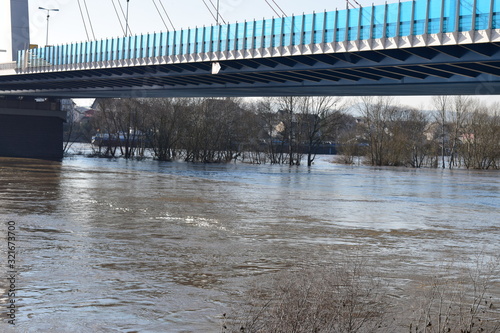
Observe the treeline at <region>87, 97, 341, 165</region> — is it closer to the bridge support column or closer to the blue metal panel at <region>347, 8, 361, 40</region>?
the bridge support column

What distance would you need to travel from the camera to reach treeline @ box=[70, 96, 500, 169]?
3083 inches

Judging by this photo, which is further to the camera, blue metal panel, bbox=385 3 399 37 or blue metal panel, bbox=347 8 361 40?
blue metal panel, bbox=347 8 361 40

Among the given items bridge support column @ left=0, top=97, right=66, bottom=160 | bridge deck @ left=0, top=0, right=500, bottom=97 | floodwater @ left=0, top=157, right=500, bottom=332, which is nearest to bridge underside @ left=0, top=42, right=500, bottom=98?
bridge deck @ left=0, top=0, right=500, bottom=97

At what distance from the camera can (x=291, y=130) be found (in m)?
82.7

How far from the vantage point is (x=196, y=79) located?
56.5 metres

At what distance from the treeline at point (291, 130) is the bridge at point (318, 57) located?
456 inches

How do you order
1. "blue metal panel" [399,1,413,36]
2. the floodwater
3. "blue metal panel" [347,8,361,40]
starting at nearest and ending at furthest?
the floodwater → "blue metal panel" [399,1,413,36] → "blue metal panel" [347,8,361,40]

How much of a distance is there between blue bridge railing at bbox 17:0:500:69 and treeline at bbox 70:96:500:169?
1978 centimetres

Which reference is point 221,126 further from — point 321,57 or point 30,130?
point 321,57

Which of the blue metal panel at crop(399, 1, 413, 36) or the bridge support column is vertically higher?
the blue metal panel at crop(399, 1, 413, 36)

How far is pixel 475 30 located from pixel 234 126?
48.8 meters

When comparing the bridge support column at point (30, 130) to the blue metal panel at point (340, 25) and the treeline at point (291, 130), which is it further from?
the blue metal panel at point (340, 25)

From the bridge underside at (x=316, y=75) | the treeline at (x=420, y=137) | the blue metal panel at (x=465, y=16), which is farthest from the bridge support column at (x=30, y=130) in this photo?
the blue metal panel at (x=465, y=16)

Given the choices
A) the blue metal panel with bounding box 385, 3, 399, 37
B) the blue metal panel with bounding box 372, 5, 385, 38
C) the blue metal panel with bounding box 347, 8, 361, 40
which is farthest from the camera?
the blue metal panel with bounding box 347, 8, 361, 40
